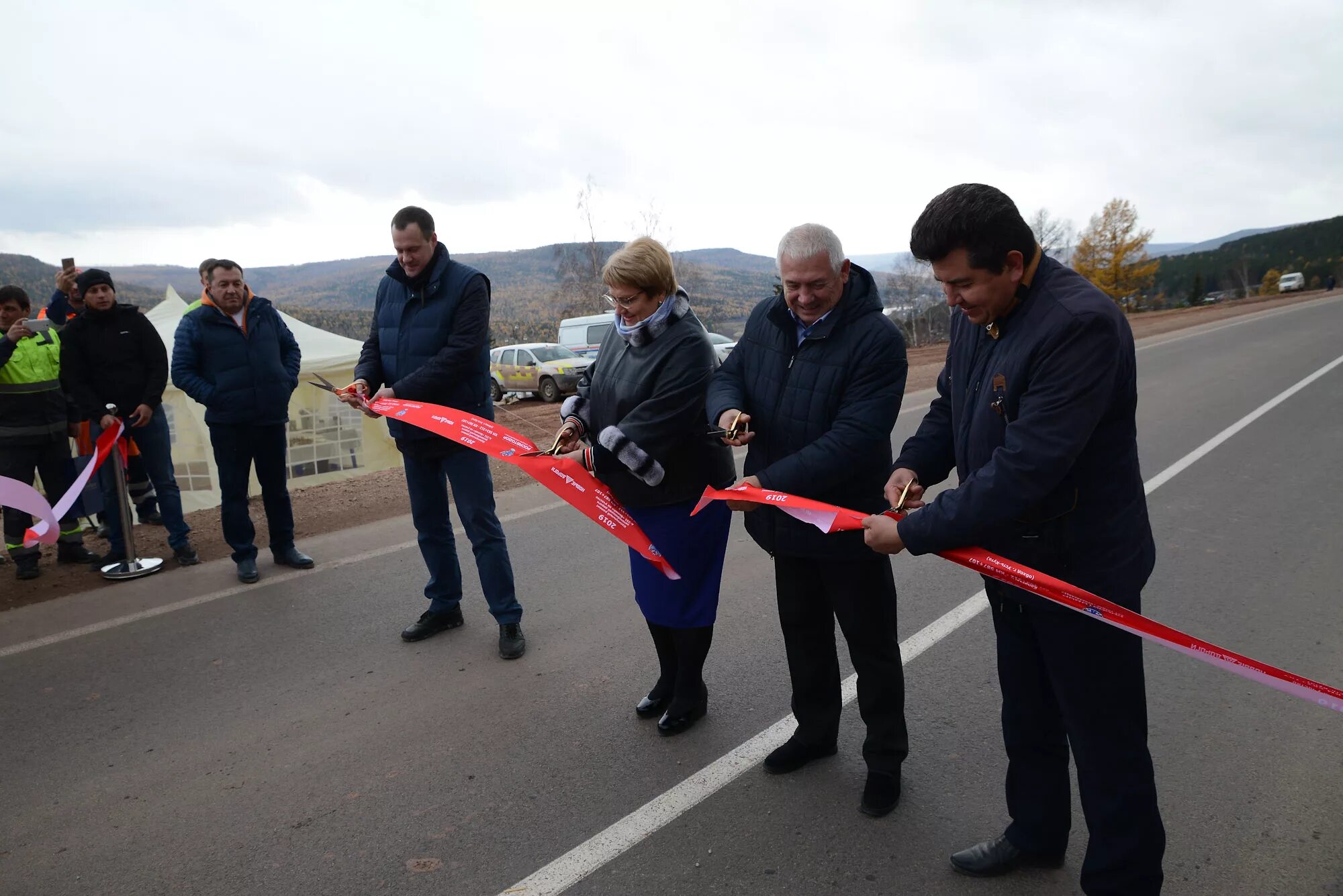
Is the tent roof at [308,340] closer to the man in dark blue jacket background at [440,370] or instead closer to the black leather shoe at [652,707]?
the man in dark blue jacket background at [440,370]

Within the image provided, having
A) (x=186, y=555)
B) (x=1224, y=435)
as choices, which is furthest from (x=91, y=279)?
(x=1224, y=435)

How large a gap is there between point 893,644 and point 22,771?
3.61 meters

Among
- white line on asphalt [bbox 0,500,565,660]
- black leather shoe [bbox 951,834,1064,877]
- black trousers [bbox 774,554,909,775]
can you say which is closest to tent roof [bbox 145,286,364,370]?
white line on asphalt [bbox 0,500,565,660]

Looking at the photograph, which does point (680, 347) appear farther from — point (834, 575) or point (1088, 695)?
point (1088, 695)

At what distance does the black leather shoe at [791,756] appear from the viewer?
3.38m

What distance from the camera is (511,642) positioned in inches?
181

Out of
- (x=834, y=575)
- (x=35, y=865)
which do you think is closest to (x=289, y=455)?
(x=35, y=865)

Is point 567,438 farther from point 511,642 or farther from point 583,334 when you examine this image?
point 583,334

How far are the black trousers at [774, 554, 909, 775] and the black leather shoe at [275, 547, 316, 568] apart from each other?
417 centimetres

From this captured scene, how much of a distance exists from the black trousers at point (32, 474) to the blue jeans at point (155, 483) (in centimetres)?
25

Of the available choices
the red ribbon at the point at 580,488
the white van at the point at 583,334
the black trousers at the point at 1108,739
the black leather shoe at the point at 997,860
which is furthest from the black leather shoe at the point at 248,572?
the white van at the point at 583,334

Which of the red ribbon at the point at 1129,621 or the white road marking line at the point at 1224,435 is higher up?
the red ribbon at the point at 1129,621

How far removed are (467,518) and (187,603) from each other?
7.52 ft

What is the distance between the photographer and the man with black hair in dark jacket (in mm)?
6359
